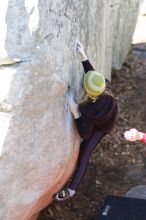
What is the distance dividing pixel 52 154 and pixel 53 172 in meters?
0.14

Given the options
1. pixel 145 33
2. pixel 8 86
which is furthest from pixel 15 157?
pixel 145 33

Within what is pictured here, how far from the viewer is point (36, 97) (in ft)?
8.02

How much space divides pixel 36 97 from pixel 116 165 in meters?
1.82

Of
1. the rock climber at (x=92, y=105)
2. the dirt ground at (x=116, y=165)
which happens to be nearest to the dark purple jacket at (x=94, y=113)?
the rock climber at (x=92, y=105)

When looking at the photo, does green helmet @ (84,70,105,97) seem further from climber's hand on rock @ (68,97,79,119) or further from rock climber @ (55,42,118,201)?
climber's hand on rock @ (68,97,79,119)

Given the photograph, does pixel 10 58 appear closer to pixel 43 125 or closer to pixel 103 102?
pixel 43 125

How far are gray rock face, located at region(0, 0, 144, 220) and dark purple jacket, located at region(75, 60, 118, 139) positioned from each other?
0.07m

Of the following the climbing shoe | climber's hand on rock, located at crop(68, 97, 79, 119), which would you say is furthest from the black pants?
climber's hand on rock, located at crop(68, 97, 79, 119)

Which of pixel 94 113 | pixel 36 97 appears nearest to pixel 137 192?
pixel 94 113

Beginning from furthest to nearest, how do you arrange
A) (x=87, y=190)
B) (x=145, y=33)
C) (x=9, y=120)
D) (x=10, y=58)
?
(x=145, y=33)
(x=87, y=190)
(x=9, y=120)
(x=10, y=58)

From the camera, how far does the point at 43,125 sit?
8.48ft

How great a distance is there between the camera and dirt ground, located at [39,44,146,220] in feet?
11.8

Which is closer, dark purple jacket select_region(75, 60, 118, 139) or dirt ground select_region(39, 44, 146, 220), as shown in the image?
dark purple jacket select_region(75, 60, 118, 139)

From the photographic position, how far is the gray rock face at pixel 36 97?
7.32ft
